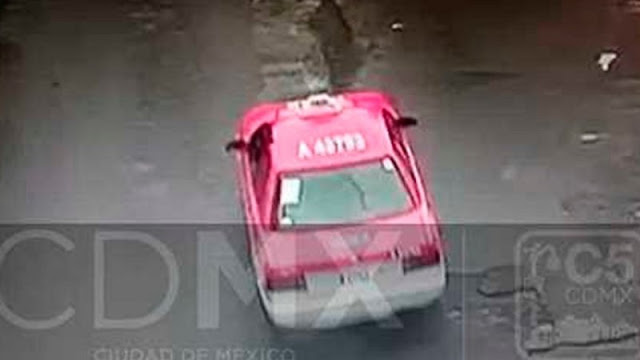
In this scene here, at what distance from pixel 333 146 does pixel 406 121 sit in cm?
10

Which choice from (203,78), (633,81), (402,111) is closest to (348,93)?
(402,111)

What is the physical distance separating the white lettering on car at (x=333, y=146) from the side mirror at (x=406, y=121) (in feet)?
0.21

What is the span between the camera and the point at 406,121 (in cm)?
113

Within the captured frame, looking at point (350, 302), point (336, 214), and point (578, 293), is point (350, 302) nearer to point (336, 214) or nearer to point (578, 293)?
point (336, 214)

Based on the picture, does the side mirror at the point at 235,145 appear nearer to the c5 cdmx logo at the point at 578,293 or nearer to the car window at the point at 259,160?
the car window at the point at 259,160

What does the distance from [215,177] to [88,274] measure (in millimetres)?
138

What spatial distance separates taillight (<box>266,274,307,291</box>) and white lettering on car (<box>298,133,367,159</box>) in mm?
107

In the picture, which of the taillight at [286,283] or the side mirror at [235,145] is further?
the side mirror at [235,145]

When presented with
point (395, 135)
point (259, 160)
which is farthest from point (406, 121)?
point (259, 160)

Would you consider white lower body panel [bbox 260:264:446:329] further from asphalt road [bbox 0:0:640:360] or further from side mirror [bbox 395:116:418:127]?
side mirror [bbox 395:116:418:127]

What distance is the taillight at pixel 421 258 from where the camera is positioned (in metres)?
1.01

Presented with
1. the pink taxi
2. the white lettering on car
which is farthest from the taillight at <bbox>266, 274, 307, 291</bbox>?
the white lettering on car

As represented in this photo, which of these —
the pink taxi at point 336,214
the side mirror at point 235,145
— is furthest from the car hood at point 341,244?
the side mirror at point 235,145

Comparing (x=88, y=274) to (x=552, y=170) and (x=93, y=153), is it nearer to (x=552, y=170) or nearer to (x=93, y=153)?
(x=93, y=153)
